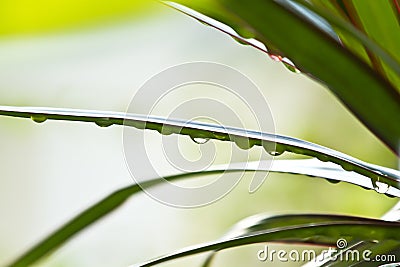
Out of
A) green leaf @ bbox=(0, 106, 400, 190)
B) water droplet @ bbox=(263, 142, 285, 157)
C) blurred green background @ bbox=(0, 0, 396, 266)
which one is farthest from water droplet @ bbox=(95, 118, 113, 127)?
blurred green background @ bbox=(0, 0, 396, 266)

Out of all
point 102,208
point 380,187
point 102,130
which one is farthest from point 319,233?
point 102,130

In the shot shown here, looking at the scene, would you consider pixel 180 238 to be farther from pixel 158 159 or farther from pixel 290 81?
pixel 290 81

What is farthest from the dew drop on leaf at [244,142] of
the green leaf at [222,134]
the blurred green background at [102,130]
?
the blurred green background at [102,130]

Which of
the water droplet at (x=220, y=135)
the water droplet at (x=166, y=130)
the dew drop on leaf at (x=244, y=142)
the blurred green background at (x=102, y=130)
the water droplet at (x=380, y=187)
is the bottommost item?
the water droplet at (x=380, y=187)

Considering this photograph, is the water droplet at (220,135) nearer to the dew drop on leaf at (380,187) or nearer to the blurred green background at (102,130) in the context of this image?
the dew drop on leaf at (380,187)

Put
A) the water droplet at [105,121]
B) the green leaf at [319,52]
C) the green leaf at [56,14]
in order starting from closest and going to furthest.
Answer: the green leaf at [319,52] < the water droplet at [105,121] < the green leaf at [56,14]

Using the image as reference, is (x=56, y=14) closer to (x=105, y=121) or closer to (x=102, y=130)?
(x=102, y=130)
